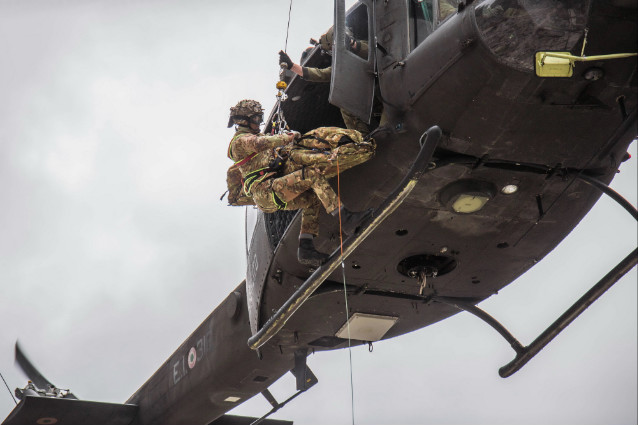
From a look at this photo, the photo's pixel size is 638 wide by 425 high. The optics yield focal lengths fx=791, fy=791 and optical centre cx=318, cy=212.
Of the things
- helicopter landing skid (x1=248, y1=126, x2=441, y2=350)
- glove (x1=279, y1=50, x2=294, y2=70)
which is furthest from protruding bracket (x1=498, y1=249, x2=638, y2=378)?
glove (x1=279, y1=50, x2=294, y2=70)

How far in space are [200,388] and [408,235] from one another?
3798mm

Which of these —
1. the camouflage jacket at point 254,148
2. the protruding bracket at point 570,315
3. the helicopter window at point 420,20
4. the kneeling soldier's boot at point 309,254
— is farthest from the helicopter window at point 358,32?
the protruding bracket at point 570,315

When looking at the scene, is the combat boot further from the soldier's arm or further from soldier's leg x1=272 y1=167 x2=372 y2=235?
the soldier's arm

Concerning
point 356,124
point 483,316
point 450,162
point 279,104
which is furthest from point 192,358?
point 450,162

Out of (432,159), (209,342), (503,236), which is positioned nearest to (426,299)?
(503,236)

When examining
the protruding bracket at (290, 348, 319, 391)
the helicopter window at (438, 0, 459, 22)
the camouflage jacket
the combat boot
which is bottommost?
the protruding bracket at (290, 348, 319, 391)

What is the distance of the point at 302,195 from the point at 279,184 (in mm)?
202

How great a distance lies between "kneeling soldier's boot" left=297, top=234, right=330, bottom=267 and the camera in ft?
18.1

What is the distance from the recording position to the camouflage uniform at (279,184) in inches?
218

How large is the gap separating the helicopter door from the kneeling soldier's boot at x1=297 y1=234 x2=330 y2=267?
97 centimetres

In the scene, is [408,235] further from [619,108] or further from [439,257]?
[619,108]

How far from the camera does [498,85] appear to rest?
4605 mm

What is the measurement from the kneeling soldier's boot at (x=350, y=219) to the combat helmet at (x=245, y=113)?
115 centimetres

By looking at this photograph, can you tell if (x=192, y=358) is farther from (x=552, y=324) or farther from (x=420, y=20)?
(x=420, y=20)
